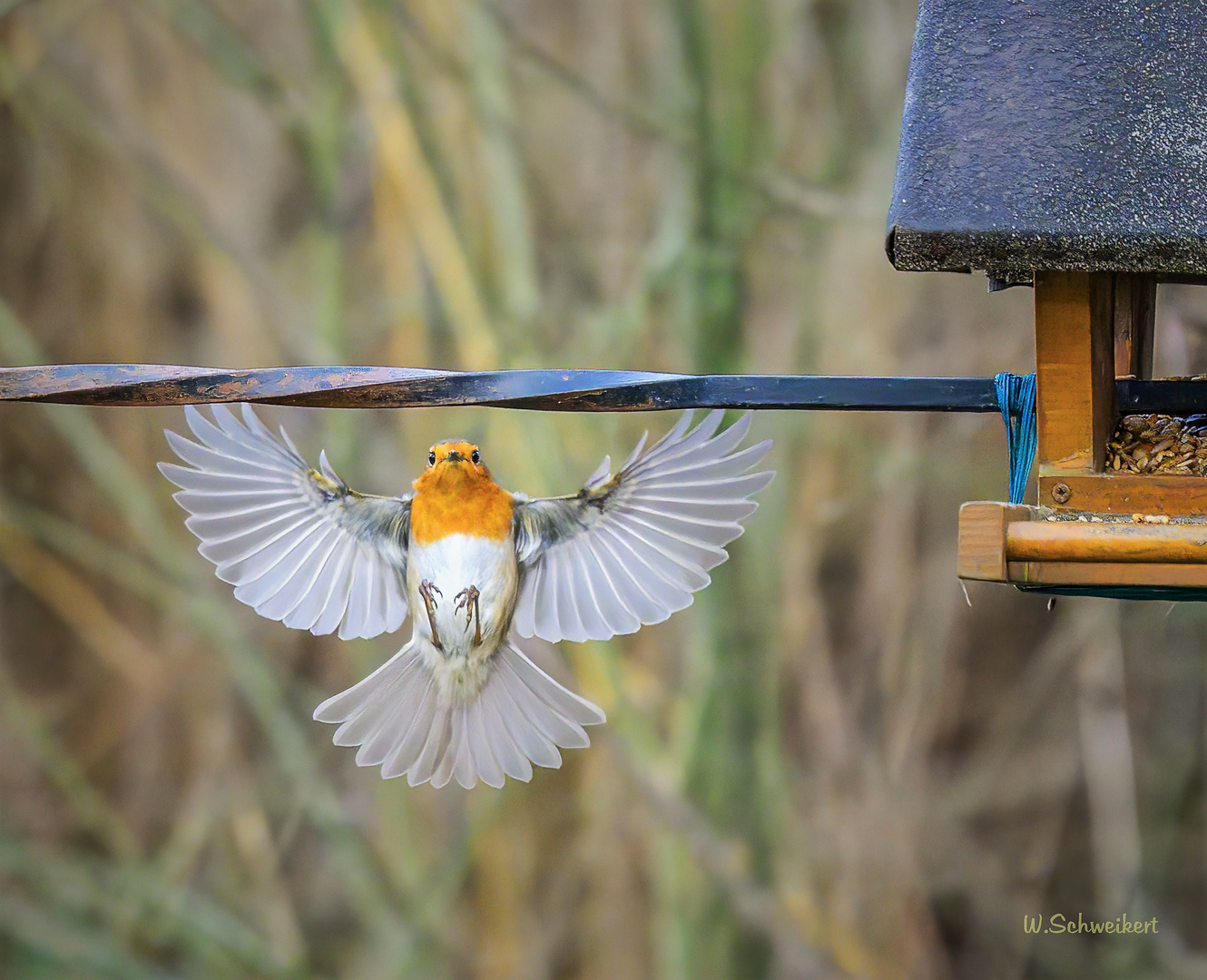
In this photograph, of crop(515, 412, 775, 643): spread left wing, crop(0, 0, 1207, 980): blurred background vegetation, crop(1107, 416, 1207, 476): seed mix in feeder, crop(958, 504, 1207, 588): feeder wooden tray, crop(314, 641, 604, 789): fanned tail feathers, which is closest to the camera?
crop(958, 504, 1207, 588): feeder wooden tray

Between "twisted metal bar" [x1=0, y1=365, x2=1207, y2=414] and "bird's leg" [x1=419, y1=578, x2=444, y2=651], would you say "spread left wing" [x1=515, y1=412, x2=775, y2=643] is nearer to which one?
"bird's leg" [x1=419, y1=578, x2=444, y2=651]

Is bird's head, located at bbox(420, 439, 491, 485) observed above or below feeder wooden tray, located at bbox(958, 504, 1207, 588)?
above

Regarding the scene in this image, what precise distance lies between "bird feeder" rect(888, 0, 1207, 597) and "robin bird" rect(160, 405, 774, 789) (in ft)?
1.99

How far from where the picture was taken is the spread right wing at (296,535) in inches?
103

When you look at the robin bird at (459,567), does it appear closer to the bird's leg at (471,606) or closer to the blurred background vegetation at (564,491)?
the bird's leg at (471,606)

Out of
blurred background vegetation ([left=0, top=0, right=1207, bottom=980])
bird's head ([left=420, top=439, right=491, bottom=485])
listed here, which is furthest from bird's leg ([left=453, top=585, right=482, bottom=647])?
blurred background vegetation ([left=0, top=0, right=1207, bottom=980])

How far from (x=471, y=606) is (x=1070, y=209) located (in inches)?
53.5

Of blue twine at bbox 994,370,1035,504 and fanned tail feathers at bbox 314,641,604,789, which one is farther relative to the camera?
fanned tail feathers at bbox 314,641,604,789

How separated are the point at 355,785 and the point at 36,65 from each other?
140 inches

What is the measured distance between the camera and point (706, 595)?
554 cm

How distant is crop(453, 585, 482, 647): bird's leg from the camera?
2754mm

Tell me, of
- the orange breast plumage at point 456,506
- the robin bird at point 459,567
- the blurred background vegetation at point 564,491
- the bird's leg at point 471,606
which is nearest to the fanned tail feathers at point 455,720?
the robin bird at point 459,567

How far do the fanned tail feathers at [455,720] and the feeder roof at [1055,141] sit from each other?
129 centimetres

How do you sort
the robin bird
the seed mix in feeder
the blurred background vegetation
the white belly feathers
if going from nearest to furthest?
the seed mix in feeder → the robin bird → the white belly feathers → the blurred background vegetation
